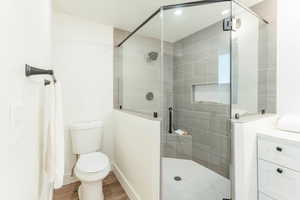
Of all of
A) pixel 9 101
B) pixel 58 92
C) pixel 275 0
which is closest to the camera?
pixel 9 101

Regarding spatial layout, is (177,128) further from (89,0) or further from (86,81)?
(89,0)

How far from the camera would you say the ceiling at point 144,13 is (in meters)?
1.79

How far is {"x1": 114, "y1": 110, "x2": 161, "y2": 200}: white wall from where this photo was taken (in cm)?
140

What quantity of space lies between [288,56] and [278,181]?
4.11 ft

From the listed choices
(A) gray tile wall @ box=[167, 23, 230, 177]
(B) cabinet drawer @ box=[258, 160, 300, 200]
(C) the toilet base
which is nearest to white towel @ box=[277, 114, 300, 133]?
(B) cabinet drawer @ box=[258, 160, 300, 200]

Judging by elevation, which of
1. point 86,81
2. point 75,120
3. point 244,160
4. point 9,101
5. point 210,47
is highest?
point 210,47

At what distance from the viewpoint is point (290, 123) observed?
4.71ft

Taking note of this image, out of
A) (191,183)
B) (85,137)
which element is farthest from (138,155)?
(191,183)

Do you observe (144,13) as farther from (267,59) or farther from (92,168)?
(92,168)

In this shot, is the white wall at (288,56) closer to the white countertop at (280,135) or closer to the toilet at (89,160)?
the white countertop at (280,135)

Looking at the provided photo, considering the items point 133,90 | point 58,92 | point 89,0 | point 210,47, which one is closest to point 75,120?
point 133,90

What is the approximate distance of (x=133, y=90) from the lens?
219cm

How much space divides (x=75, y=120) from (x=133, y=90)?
3.02ft

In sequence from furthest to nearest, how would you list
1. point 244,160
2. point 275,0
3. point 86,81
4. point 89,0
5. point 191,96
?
point 191,96 → point 86,81 → point 89,0 → point 275,0 → point 244,160
